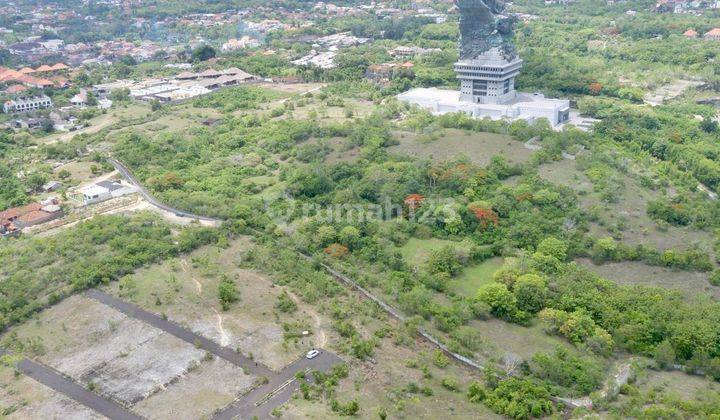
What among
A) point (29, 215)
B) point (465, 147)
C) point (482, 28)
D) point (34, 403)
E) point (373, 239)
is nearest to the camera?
point (34, 403)

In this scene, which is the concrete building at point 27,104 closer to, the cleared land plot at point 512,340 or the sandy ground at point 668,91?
the cleared land plot at point 512,340

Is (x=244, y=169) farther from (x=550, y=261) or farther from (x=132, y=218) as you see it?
(x=550, y=261)

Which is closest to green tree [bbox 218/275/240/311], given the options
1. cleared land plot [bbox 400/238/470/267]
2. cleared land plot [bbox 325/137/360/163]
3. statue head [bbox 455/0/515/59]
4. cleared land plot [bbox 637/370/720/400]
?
cleared land plot [bbox 400/238/470/267]

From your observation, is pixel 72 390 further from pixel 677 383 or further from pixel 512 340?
pixel 677 383

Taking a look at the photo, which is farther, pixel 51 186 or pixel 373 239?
pixel 51 186

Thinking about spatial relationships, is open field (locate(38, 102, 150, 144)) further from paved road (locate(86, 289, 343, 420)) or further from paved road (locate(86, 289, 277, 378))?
paved road (locate(86, 289, 343, 420))

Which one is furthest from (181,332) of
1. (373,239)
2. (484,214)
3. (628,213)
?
(628,213)

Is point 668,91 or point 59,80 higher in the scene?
point 59,80

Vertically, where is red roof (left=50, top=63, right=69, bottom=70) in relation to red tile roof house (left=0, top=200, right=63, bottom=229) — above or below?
above
